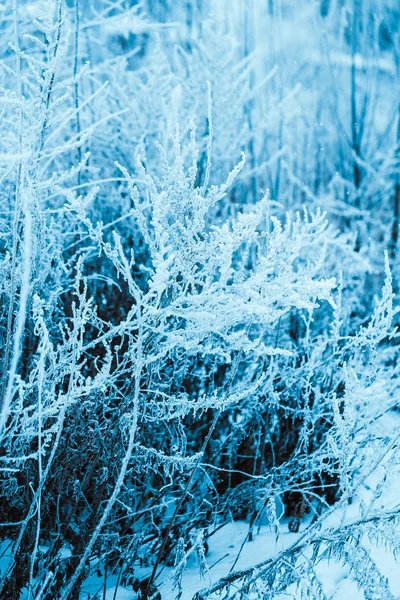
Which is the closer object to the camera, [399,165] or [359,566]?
[359,566]

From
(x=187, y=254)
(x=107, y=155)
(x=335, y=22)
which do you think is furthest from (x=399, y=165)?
(x=187, y=254)

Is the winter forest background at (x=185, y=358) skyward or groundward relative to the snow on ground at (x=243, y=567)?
skyward

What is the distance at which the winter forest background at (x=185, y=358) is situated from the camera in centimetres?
146

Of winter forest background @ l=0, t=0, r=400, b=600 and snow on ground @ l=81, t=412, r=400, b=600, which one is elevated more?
winter forest background @ l=0, t=0, r=400, b=600

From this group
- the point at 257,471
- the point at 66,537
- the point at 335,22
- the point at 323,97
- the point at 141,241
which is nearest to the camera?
the point at 66,537

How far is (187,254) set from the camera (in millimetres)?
1501

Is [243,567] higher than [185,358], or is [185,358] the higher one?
[185,358]

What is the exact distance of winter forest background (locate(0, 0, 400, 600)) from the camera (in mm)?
1462

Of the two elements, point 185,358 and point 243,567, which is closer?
point 185,358

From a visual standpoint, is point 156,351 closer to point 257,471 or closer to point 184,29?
point 257,471

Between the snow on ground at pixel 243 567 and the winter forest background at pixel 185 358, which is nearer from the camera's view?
the winter forest background at pixel 185 358

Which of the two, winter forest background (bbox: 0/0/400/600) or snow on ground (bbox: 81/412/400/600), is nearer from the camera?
winter forest background (bbox: 0/0/400/600)

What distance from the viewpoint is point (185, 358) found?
5.93 ft

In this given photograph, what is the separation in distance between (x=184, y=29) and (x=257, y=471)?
475cm
